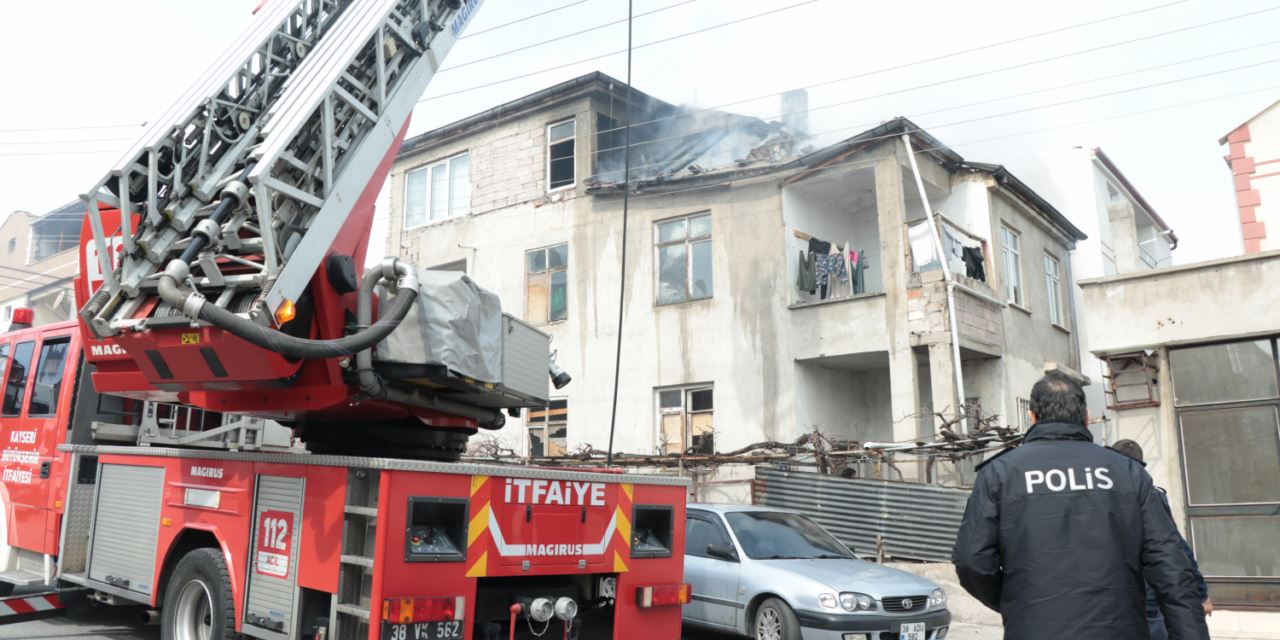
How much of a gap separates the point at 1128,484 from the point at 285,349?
13.1ft

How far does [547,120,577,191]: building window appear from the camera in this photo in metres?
20.9

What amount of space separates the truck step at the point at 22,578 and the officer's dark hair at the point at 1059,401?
779 centimetres

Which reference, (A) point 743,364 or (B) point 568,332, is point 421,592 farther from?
(B) point 568,332

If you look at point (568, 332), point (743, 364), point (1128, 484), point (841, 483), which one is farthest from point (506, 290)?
point (1128, 484)

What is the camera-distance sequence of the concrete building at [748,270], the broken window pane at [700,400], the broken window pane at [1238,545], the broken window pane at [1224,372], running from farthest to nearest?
1. the broken window pane at [700,400]
2. the concrete building at [748,270]
3. the broken window pane at [1224,372]
4. the broken window pane at [1238,545]

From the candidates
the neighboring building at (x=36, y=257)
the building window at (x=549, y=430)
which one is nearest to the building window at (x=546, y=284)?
the building window at (x=549, y=430)

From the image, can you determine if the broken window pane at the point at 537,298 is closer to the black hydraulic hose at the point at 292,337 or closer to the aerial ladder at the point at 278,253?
the aerial ladder at the point at 278,253

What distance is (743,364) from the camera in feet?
58.2

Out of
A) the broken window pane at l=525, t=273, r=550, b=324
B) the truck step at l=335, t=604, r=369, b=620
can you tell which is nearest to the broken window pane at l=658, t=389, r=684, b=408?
the broken window pane at l=525, t=273, r=550, b=324

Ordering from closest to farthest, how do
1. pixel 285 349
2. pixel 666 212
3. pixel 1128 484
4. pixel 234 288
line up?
pixel 1128 484, pixel 285 349, pixel 234 288, pixel 666 212

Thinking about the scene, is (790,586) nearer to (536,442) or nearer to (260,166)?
(260,166)

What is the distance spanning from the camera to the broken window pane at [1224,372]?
10750 mm

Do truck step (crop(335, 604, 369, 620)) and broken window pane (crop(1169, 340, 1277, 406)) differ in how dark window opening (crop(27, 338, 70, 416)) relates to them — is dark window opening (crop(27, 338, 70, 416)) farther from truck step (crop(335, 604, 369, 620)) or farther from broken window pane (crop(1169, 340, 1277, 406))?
broken window pane (crop(1169, 340, 1277, 406))

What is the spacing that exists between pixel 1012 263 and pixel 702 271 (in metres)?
6.52
